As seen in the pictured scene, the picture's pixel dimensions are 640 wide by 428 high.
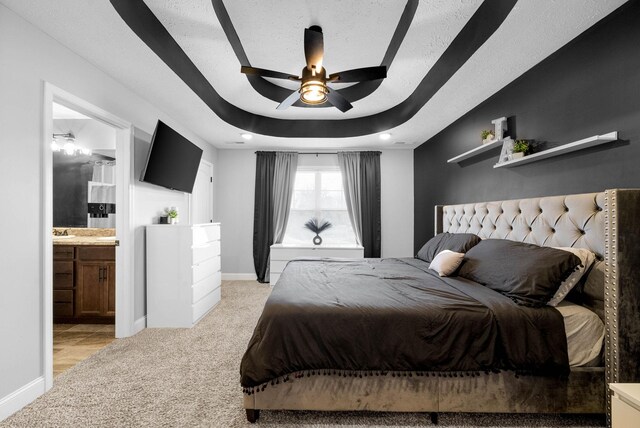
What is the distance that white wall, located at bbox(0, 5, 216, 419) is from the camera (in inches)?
72.5

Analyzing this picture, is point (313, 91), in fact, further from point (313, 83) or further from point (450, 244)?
point (450, 244)

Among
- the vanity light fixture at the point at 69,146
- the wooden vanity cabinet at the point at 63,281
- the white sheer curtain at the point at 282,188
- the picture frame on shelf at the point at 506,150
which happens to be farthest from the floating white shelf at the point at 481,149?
the vanity light fixture at the point at 69,146

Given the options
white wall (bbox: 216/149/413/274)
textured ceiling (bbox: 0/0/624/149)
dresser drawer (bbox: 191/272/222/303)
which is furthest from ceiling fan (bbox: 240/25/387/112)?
white wall (bbox: 216/149/413/274)

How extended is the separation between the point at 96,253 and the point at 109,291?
1.43 ft

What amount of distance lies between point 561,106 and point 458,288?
158 centimetres

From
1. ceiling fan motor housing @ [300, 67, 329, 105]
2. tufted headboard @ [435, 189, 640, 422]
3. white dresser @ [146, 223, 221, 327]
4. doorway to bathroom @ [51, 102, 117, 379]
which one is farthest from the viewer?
white dresser @ [146, 223, 221, 327]

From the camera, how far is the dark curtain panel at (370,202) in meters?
5.37

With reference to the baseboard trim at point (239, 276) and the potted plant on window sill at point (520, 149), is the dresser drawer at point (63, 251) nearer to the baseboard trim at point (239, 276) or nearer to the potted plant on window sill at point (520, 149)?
the baseboard trim at point (239, 276)

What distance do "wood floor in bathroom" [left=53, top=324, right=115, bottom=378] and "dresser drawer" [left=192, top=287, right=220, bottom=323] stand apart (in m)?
0.77

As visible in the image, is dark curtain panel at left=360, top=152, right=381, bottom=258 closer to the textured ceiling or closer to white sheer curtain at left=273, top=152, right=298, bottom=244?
white sheer curtain at left=273, top=152, right=298, bottom=244

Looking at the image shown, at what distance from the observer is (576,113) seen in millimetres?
2174

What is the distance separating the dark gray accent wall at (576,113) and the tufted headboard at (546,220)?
0.12 meters

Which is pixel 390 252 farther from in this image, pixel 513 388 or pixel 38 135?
pixel 38 135

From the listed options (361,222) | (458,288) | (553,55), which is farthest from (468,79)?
(361,222)
